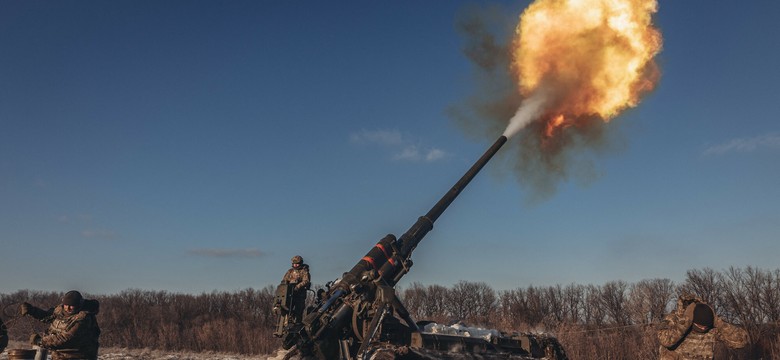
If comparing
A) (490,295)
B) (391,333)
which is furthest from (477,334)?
(490,295)

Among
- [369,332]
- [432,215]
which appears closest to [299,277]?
[432,215]

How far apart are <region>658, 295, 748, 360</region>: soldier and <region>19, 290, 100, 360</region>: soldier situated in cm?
873

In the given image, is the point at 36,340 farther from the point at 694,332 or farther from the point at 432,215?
the point at 694,332

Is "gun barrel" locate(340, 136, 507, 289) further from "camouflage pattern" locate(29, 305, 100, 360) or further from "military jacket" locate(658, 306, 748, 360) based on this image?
"military jacket" locate(658, 306, 748, 360)

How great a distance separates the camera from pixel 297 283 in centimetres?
1496

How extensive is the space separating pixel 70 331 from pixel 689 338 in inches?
359

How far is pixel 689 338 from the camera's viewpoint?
29.2 feet

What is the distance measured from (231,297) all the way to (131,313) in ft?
35.1

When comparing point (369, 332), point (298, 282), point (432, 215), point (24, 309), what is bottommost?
point (369, 332)

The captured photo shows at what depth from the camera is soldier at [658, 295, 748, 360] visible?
27.9 ft

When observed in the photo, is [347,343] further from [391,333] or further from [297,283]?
[297,283]

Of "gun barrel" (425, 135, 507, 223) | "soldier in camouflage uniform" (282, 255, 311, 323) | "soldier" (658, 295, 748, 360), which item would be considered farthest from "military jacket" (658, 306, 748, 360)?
"soldier in camouflage uniform" (282, 255, 311, 323)

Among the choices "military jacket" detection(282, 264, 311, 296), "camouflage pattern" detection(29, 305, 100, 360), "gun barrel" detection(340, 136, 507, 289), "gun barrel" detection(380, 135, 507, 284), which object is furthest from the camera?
"military jacket" detection(282, 264, 311, 296)

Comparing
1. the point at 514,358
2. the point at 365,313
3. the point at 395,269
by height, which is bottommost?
the point at 514,358
